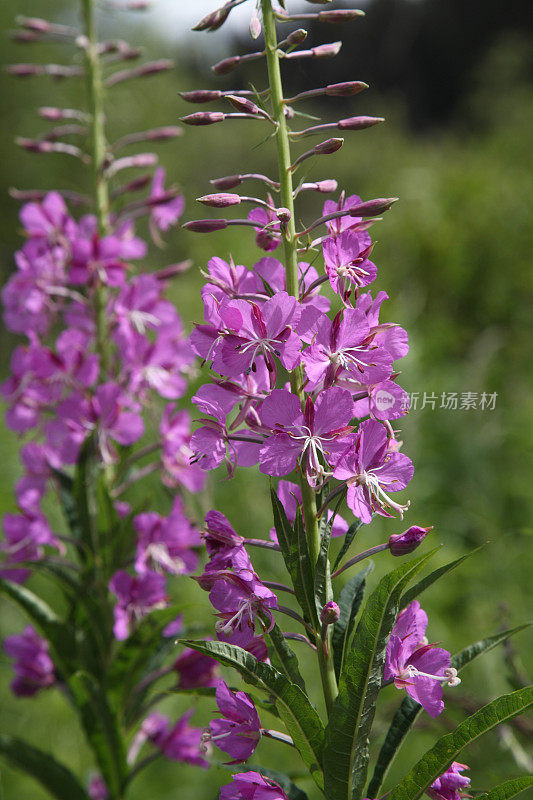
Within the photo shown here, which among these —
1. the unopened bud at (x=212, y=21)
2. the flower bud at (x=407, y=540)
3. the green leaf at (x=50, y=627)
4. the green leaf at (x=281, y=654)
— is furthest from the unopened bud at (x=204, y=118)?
the green leaf at (x=50, y=627)

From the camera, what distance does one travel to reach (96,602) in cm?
203

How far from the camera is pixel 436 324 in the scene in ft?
24.1

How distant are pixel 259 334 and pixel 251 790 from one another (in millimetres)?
764

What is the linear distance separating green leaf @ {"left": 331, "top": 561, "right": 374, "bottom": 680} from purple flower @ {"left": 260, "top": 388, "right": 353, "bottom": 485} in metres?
0.26

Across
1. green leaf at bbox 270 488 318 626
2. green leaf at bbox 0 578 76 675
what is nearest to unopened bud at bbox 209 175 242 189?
green leaf at bbox 270 488 318 626

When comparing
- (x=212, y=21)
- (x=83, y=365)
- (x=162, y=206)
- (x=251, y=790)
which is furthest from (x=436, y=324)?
(x=251, y=790)

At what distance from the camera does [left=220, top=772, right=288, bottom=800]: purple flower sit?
1156mm

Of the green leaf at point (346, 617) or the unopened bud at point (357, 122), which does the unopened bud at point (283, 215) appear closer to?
the unopened bud at point (357, 122)

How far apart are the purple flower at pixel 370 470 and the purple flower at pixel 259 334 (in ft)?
0.59

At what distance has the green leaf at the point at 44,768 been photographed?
1.90 metres

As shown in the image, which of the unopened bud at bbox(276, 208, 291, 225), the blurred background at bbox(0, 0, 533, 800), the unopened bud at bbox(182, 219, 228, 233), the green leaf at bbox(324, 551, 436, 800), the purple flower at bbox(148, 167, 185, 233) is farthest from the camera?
the blurred background at bbox(0, 0, 533, 800)

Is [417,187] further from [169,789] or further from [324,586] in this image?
[324,586]

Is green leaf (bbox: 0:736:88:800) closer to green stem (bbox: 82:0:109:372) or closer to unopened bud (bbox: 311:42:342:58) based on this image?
green stem (bbox: 82:0:109:372)

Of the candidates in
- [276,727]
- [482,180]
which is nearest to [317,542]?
[276,727]
